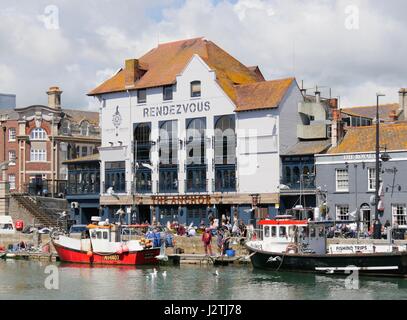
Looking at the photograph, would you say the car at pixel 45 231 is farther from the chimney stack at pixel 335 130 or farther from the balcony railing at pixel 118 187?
the chimney stack at pixel 335 130

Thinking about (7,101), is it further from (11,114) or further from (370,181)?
(370,181)

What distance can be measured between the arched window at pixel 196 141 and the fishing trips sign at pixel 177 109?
2.94ft

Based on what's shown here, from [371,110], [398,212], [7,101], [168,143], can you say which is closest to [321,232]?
[398,212]

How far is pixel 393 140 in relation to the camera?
64.1 metres

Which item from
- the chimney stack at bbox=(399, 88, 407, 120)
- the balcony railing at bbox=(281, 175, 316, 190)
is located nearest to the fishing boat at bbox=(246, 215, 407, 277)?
the balcony railing at bbox=(281, 175, 316, 190)

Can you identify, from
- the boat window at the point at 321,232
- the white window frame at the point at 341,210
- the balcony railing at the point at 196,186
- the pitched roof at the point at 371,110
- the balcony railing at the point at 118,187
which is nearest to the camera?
the boat window at the point at 321,232

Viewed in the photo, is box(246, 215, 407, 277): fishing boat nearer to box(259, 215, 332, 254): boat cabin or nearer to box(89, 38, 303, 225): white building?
box(259, 215, 332, 254): boat cabin

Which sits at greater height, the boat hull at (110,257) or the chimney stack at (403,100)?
the chimney stack at (403,100)

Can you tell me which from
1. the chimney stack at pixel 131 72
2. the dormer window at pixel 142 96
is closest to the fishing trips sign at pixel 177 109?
the dormer window at pixel 142 96

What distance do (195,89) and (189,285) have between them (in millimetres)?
30525

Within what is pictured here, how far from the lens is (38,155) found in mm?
92375

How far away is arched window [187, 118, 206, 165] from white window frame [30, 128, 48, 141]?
22.8 m

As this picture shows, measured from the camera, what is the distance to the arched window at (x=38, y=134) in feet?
303
